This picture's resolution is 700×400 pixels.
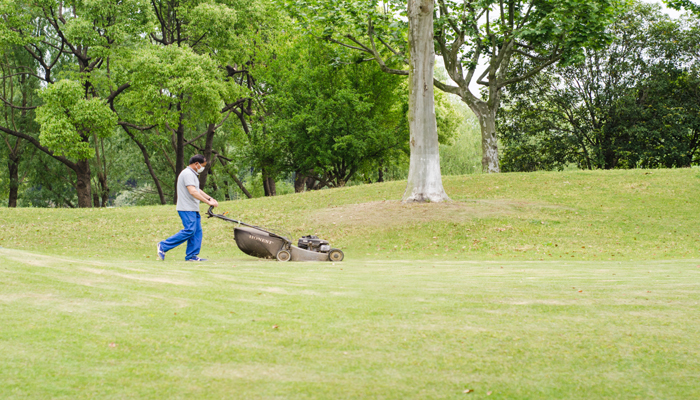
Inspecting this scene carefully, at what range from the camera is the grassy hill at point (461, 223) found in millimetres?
15955

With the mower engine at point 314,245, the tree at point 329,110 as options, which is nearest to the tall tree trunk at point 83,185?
the tree at point 329,110

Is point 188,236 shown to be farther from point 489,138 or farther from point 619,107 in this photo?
point 619,107

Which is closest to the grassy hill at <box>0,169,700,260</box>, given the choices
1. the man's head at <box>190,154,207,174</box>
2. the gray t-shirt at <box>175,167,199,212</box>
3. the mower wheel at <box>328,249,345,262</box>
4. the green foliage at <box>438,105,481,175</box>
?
the mower wheel at <box>328,249,345,262</box>

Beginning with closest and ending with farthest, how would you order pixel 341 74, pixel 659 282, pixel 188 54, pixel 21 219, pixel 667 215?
pixel 659 282, pixel 667 215, pixel 21 219, pixel 188 54, pixel 341 74

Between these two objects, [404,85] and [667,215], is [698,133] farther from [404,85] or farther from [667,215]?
[667,215]

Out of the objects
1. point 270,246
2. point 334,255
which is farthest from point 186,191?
point 334,255

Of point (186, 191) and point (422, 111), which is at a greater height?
point (422, 111)

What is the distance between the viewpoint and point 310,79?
35594 millimetres

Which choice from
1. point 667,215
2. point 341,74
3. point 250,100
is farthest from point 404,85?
point 667,215

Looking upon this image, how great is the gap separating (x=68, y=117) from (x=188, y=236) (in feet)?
76.7

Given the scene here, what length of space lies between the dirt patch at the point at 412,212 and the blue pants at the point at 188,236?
805cm

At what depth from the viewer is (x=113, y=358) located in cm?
406

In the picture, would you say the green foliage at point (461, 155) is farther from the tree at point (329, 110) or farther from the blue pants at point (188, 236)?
the blue pants at point (188, 236)

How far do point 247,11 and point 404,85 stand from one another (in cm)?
1155
